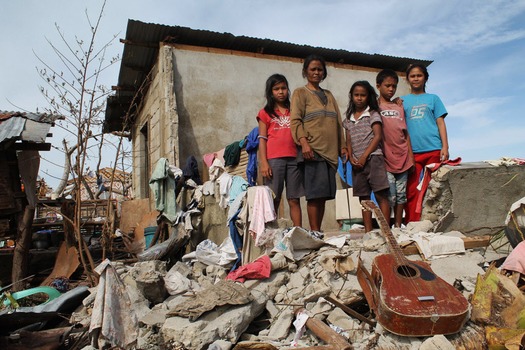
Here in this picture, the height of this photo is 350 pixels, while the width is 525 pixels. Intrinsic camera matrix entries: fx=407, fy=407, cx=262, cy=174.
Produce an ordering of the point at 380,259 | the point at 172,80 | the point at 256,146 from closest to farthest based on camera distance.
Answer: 1. the point at 380,259
2. the point at 256,146
3. the point at 172,80

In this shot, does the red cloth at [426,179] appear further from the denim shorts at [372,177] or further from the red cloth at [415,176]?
the denim shorts at [372,177]

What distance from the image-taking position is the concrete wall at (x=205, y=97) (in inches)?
306

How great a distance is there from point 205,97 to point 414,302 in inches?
258

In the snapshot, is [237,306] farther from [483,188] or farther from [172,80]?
[172,80]

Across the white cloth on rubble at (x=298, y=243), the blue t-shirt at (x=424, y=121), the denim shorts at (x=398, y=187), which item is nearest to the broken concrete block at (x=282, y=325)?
the white cloth on rubble at (x=298, y=243)

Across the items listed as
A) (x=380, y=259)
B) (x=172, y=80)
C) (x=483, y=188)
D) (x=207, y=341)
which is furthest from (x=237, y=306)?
(x=172, y=80)

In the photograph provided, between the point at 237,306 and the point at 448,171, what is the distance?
2.39 m

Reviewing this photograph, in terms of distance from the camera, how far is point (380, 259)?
2.88 m

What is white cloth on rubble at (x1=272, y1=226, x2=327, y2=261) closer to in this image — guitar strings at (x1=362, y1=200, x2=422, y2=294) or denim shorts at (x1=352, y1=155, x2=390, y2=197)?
guitar strings at (x1=362, y1=200, x2=422, y2=294)

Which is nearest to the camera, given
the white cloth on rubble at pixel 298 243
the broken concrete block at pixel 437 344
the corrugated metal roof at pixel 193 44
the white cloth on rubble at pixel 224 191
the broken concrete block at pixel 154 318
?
the broken concrete block at pixel 437 344

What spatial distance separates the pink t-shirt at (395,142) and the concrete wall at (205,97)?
4.07m

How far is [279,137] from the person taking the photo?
416 cm

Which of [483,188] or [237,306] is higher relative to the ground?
[483,188]

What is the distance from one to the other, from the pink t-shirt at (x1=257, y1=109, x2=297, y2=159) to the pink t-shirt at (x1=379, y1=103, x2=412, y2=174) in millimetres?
943
